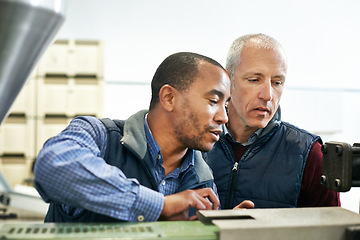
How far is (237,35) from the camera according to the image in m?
4.41

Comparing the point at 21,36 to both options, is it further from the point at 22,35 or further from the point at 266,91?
the point at 266,91

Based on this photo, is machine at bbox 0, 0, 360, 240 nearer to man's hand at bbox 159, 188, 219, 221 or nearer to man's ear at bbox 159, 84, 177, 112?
man's hand at bbox 159, 188, 219, 221

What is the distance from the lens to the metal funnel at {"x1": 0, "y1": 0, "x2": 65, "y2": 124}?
0.71 meters

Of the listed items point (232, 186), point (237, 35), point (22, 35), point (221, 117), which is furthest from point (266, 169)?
point (237, 35)

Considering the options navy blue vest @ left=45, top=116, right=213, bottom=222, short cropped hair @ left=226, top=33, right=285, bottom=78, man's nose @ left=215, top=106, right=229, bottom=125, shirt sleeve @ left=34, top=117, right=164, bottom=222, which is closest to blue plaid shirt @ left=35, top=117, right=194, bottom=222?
shirt sleeve @ left=34, top=117, right=164, bottom=222

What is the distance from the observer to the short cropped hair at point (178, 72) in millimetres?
1170

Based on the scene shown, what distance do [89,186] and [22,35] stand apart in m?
0.35

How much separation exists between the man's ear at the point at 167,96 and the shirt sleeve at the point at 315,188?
54cm

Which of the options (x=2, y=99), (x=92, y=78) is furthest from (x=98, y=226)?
(x=92, y=78)

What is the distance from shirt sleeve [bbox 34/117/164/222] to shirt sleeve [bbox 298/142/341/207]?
635 millimetres

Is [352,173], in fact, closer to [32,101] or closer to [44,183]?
[44,183]

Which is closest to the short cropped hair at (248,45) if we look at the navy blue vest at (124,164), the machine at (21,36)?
the navy blue vest at (124,164)

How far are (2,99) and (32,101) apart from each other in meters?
3.01

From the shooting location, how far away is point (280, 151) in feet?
4.61
